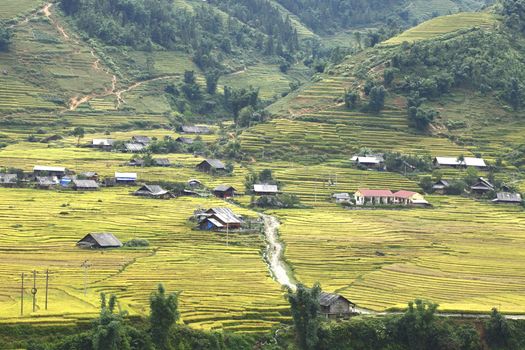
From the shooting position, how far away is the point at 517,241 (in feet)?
243

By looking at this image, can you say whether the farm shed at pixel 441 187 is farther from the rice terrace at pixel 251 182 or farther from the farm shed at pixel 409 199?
the farm shed at pixel 409 199

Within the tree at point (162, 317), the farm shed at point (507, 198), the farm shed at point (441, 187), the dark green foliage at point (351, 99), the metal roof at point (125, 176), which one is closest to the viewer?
the tree at point (162, 317)

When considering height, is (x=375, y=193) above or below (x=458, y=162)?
below

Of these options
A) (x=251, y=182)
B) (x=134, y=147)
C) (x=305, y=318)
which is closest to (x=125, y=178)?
(x=251, y=182)

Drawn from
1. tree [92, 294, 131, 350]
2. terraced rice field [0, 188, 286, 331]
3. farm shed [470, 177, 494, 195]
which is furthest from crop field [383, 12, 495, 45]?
tree [92, 294, 131, 350]

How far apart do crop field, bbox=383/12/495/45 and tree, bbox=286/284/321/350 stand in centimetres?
8731

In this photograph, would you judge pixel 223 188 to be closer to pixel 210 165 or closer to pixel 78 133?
pixel 210 165

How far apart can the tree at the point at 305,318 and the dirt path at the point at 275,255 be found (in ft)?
25.0

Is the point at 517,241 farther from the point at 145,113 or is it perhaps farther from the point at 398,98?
the point at 145,113

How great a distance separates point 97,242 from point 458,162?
51.9 meters

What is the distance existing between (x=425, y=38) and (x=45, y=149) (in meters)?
54.0

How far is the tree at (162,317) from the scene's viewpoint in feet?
149

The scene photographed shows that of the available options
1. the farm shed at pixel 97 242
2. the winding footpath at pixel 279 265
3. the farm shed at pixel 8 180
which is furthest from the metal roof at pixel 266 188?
the farm shed at pixel 97 242

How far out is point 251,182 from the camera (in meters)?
93.8
